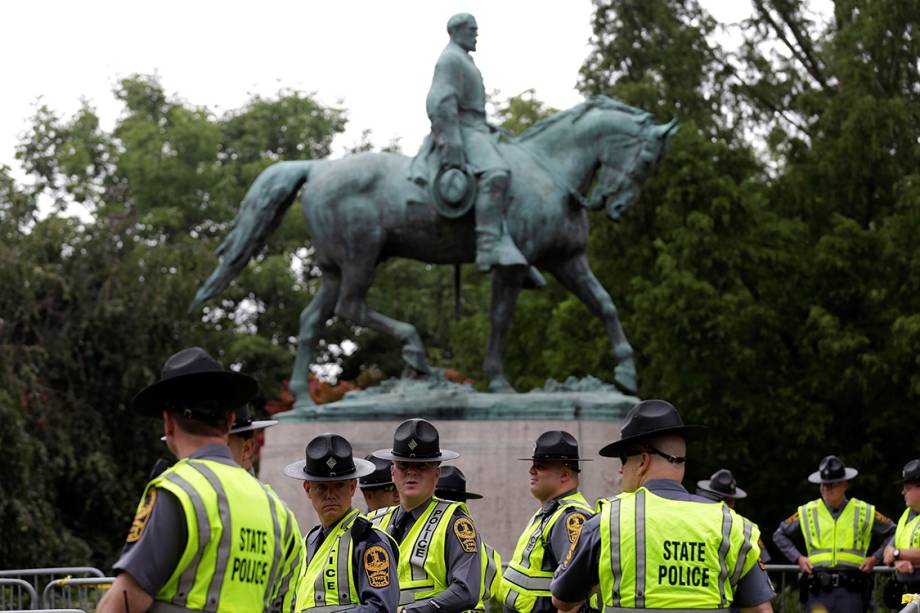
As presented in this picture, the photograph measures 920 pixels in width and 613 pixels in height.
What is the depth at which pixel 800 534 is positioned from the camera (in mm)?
14453

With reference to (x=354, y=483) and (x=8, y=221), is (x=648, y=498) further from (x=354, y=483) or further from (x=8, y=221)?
(x=8, y=221)

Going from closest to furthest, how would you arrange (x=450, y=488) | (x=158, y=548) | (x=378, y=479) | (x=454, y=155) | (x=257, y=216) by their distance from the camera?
(x=158, y=548) < (x=378, y=479) < (x=450, y=488) < (x=454, y=155) < (x=257, y=216)

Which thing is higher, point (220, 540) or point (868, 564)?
point (220, 540)

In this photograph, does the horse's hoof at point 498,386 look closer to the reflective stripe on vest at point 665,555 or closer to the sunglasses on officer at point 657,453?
the sunglasses on officer at point 657,453

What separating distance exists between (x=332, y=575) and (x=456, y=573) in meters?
0.83

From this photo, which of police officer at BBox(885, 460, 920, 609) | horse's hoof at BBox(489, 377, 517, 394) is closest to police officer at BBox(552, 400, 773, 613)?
police officer at BBox(885, 460, 920, 609)

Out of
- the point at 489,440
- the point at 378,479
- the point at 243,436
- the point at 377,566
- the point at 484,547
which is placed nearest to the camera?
the point at 243,436

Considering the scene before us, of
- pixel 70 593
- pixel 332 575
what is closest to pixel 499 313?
pixel 70 593

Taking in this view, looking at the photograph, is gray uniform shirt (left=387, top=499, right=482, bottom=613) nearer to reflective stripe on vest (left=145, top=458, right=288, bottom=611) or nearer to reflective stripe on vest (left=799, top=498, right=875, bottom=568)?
reflective stripe on vest (left=145, top=458, right=288, bottom=611)

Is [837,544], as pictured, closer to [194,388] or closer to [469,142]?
[469,142]

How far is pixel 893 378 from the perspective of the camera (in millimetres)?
21406

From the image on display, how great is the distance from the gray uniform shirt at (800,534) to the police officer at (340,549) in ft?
25.8

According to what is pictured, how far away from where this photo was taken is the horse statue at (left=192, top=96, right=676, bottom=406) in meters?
15.9

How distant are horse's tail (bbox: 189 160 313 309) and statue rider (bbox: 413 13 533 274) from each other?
142cm
